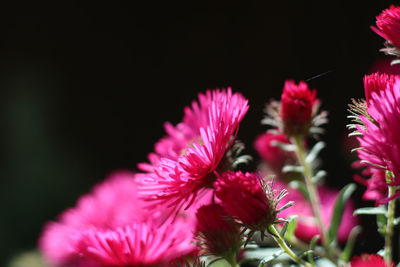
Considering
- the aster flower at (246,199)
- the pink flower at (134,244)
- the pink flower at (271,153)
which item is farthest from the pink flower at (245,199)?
the pink flower at (271,153)

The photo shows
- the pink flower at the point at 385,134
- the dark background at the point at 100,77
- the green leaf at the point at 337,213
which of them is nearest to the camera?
the pink flower at the point at 385,134

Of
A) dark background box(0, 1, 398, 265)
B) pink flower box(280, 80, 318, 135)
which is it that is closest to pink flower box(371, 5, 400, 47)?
pink flower box(280, 80, 318, 135)

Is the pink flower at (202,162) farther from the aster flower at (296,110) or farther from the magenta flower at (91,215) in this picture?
the magenta flower at (91,215)

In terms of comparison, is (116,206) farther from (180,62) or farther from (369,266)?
(180,62)

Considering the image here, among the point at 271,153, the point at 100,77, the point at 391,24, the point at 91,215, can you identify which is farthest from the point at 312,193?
the point at 100,77

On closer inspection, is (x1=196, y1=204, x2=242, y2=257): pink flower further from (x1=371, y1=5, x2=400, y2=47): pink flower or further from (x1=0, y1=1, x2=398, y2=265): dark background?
(x1=0, y1=1, x2=398, y2=265): dark background
